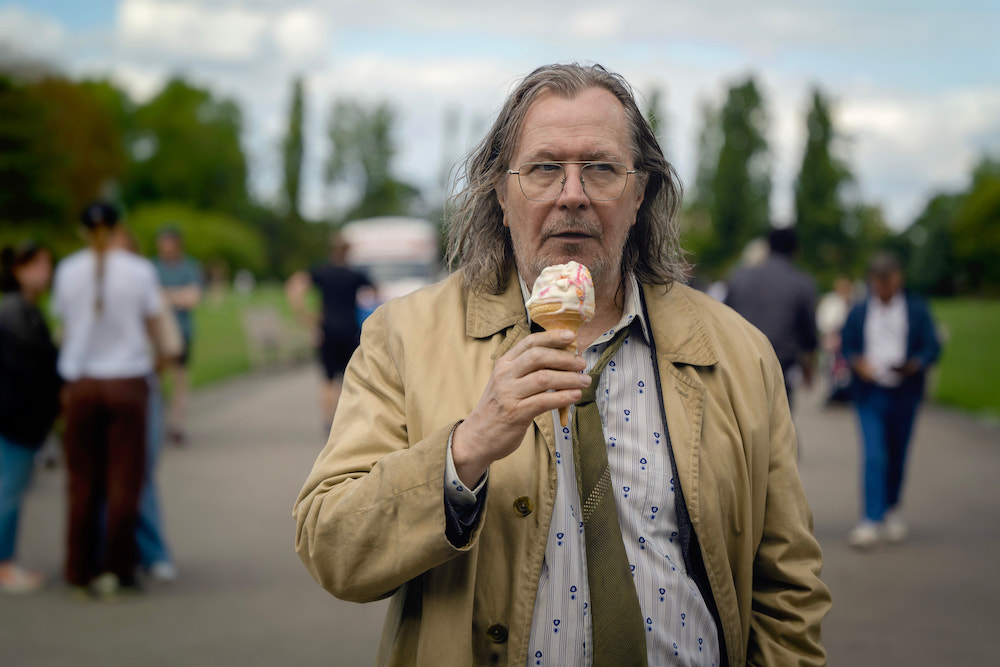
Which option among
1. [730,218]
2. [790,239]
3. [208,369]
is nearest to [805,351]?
[790,239]

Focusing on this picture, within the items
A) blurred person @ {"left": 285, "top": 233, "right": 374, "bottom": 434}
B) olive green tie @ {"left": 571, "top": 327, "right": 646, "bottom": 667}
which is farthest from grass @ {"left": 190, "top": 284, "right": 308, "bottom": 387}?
olive green tie @ {"left": 571, "top": 327, "right": 646, "bottom": 667}

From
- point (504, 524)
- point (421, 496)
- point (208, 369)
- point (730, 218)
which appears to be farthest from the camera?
point (730, 218)

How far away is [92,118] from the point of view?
252 feet

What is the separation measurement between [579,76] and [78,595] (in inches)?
205

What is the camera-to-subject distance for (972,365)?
81.8 feet

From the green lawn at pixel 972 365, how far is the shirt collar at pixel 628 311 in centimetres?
1478

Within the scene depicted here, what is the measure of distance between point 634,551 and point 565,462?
0.26 metres

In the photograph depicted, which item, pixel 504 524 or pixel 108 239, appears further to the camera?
pixel 108 239

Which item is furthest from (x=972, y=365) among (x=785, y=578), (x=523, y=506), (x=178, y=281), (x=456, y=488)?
(x=456, y=488)

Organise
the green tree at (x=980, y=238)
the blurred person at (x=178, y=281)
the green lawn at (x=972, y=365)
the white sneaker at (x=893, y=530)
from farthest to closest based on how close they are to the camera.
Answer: the green tree at (x=980, y=238) < the green lawn at (x=972, y=365) < the blurred person at (x=178, y=281) < the white sneaker at (x=893, y=530)

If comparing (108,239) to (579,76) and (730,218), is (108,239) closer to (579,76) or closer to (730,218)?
(579,76)

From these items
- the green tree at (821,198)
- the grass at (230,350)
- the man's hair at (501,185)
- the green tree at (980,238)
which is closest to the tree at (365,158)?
the green tree at (821,198)

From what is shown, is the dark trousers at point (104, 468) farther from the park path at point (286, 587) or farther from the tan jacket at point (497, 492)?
the tan jacket at point (497, 492)

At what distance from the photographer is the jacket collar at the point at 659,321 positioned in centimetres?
241
